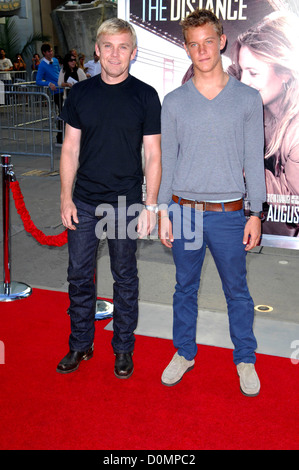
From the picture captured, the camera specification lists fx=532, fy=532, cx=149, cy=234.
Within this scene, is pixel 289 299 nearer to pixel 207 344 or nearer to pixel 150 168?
pixel 207 344

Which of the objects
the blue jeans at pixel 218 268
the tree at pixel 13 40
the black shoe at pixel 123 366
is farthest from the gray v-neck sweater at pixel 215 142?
the tree at pixel 13 40

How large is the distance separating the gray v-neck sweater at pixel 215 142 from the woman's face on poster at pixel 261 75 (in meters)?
1.39

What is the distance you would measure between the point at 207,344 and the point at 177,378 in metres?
0.56

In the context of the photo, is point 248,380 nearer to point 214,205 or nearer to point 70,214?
point 214,205

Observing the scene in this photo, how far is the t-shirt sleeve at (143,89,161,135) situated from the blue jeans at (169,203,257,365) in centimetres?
43

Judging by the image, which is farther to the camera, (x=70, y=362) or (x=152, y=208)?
(x=70, y=362)

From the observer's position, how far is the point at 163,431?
2688mm

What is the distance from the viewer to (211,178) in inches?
109

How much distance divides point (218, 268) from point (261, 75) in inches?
71.4

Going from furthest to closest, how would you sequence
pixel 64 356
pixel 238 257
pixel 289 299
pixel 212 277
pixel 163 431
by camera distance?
pixel 212 277 → pixel 289 299 → pixel 64 356 → pixel 238 257 → pixel 163 431

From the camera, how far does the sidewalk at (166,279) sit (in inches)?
156

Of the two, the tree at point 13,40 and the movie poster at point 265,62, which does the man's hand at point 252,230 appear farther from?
the tree at point 13,40

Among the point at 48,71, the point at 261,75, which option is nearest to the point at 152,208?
the point at 261,75

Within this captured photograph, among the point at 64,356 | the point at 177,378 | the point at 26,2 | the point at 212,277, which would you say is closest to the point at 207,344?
the point at 177,378
